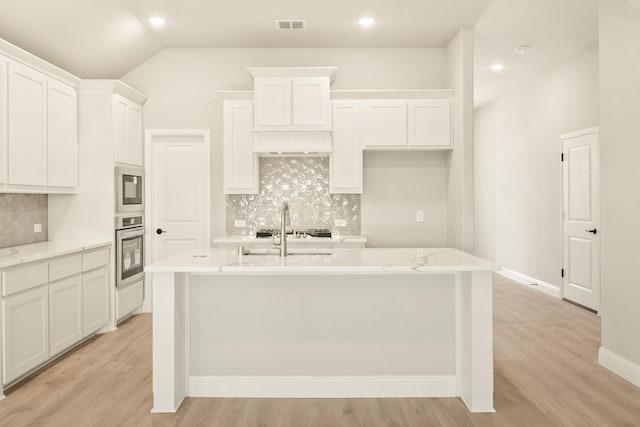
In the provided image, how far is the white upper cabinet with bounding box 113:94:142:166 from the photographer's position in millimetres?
4520

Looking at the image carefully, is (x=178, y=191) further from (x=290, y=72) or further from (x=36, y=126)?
(x=290, y=72)

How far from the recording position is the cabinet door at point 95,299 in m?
3.95

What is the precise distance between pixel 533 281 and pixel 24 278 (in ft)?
20.2

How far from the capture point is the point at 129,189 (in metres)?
4.73

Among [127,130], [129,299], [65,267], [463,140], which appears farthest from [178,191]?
[463,140]

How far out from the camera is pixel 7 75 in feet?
11.0

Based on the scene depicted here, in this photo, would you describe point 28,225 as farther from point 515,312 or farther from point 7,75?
point 515,312

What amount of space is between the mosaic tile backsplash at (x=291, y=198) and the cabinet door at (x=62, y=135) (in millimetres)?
1632

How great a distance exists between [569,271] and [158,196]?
5030 millimetres

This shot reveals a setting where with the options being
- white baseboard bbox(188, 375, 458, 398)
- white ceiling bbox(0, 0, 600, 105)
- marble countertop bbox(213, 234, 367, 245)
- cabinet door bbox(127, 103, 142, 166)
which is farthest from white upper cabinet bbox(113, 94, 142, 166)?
white baseboard bbox(188, 375, 458, 398)

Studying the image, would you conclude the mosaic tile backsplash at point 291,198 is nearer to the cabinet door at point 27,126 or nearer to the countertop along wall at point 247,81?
the countertop along wall at point 247,81

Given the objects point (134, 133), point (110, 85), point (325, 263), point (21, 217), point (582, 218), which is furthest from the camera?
point (582, 218)

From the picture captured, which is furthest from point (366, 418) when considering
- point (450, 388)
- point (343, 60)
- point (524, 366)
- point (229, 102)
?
point (343, 60)

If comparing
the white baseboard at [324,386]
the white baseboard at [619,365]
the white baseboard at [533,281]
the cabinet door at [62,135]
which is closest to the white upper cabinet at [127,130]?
the cabinet door at [62,135]
